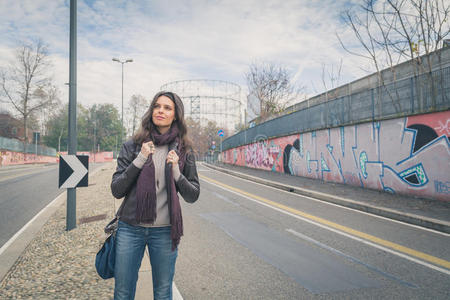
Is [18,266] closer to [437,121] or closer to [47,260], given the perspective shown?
[47,260]

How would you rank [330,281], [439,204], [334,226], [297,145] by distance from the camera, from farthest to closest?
[297,145] → [439,204] → [334,226] → [330,281]

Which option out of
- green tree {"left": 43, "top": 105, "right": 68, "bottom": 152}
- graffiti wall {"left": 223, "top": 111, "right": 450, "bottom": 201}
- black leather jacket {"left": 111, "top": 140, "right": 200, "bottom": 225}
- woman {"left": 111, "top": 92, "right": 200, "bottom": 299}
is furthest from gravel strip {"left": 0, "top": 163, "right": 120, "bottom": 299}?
green tree {"left": 43, "top": 105, "right": 68, "bottom": 152}

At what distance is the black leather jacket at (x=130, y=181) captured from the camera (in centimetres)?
202

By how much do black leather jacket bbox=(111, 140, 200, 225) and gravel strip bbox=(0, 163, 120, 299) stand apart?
1400 mm

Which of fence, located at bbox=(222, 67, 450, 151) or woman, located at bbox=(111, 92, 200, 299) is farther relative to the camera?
fence, located at bbox=(222, 67, 450, 151)

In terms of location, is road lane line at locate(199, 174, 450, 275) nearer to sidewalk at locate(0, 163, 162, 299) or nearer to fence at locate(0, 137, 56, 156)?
sidewalk at locate(0, 163, 162, 299)

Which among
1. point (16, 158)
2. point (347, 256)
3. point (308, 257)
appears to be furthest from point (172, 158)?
point (16, 158)

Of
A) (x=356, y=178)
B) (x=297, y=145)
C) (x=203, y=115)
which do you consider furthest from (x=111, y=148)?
(x=356, y=178)

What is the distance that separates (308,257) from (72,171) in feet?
14.1

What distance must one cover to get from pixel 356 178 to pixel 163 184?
38.5 feet

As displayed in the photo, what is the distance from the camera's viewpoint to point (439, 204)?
27.3 ft

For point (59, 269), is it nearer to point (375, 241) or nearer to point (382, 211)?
point (375, 241)

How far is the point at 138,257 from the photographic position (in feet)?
6.86

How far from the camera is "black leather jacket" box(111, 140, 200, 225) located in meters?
2.02
